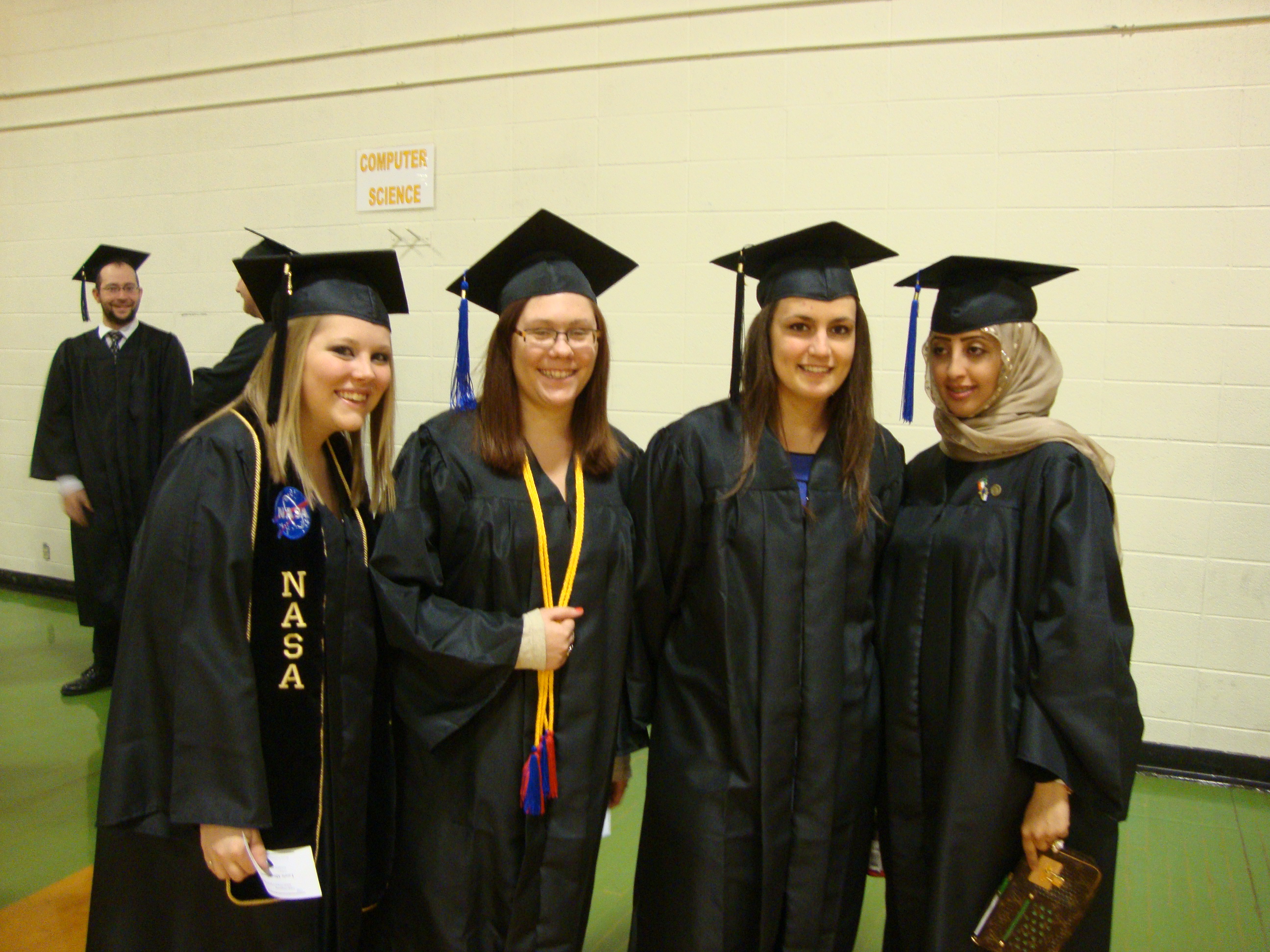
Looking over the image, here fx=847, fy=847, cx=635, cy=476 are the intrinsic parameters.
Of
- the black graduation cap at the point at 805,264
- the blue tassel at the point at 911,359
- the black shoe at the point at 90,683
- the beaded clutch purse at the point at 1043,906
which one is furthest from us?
the black shoe at the point at 90,683

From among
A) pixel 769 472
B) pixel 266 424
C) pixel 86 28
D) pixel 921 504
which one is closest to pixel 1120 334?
pixel 921 504

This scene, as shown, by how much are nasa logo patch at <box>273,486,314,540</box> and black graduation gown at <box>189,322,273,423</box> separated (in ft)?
7.64

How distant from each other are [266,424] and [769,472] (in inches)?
39.9

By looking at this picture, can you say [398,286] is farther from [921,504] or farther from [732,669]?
[921,504]

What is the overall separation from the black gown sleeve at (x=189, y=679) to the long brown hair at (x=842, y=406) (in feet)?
3.37

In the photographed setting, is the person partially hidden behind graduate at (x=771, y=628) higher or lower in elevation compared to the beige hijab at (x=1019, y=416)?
lower

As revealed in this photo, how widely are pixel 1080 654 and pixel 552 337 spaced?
1218 millimetres

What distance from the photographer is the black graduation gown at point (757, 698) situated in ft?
5.72

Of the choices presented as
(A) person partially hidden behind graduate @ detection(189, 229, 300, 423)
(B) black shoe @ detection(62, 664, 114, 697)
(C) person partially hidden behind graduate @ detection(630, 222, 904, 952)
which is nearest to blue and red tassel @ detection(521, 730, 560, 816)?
(C) person partially hidden behind graduate @ detection(630, 222, 904, 952)

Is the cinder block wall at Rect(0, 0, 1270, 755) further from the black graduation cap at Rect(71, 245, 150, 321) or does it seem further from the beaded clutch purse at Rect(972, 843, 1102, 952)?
the beaded clutch purse at Rect(972, 843, 1102, 952)

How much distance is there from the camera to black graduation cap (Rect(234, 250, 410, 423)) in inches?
64.8

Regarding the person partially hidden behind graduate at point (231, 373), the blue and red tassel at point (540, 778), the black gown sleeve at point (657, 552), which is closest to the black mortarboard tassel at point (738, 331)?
the black gown sleeve at point (657, 552)

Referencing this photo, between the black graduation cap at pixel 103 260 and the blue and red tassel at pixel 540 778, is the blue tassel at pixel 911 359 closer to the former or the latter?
the blue and red tassel at pixel 540 778

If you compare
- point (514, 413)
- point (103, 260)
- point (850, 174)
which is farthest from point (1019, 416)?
point (103, 260)
